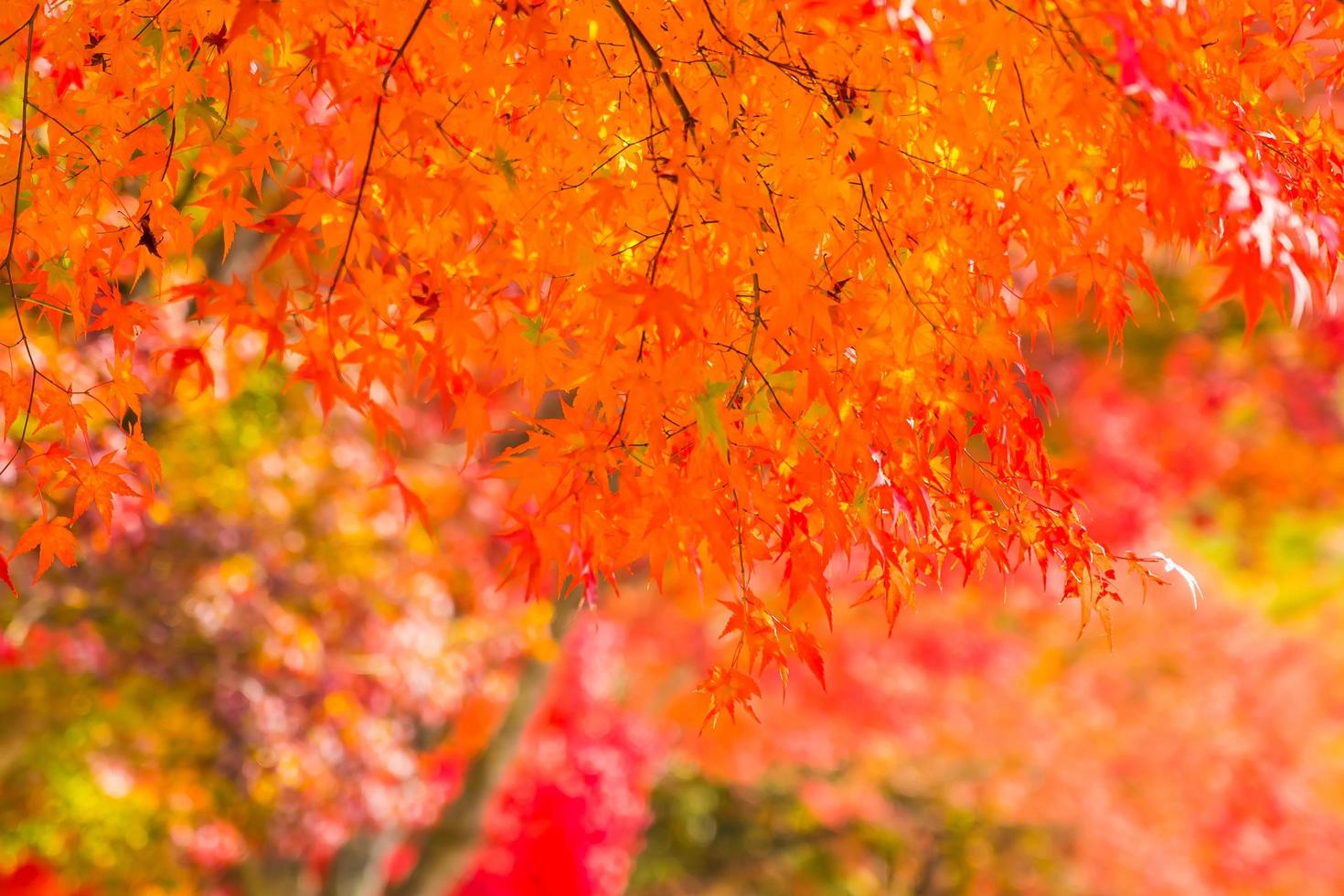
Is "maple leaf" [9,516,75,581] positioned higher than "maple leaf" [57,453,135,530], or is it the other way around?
"maple leaf" [57,453,135,530]

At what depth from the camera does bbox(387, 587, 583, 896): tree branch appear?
7.56 m

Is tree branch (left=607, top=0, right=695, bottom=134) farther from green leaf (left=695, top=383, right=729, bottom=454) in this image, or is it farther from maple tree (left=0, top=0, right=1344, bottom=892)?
green leaf (left=695, top=383, right=729, bottom=454)

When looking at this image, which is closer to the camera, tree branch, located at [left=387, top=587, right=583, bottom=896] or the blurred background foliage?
the blurred background foliage

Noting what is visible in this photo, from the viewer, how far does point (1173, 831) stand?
10156 mm

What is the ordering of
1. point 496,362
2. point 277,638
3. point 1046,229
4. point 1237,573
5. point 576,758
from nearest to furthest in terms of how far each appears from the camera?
point 1046,229
point 496,362
point 277,638
point 576,758
point 1237,573

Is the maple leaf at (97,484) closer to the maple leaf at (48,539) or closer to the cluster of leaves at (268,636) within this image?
the maple leaf at (48,539)

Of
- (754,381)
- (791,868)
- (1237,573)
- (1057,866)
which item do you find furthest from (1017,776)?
(754,381)

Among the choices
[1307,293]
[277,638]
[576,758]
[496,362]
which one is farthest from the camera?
Result: [576,758]

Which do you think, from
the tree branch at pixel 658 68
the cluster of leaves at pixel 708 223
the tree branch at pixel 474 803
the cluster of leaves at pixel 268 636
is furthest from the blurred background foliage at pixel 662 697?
the tree branch at pixel 658 68

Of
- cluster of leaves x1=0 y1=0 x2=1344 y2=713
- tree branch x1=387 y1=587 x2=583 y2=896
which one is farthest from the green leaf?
tree branch x1=387 y1=587 x2=583 y2=896

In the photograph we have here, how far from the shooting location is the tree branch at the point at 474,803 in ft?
24.8

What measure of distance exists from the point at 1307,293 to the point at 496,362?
1312 millimetres

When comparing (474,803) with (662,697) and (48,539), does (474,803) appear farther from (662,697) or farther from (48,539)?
(48,539)

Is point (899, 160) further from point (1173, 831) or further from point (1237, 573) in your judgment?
point (1237, 573)
